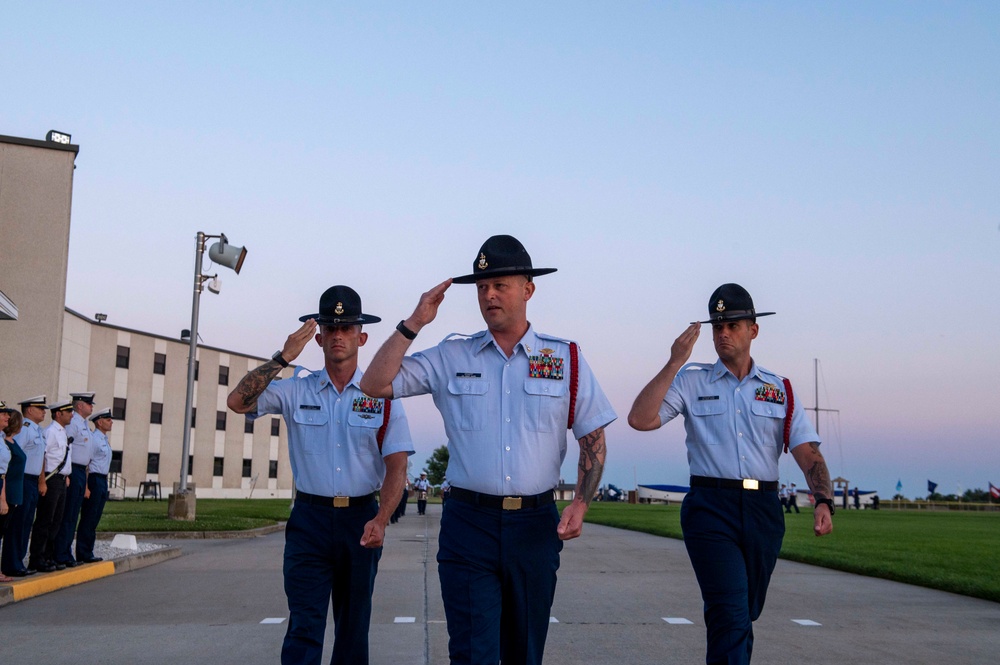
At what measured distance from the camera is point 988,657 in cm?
813

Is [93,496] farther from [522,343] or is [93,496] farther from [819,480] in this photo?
[522,343]

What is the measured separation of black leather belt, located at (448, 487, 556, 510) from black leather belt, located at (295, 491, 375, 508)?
3.96 ft

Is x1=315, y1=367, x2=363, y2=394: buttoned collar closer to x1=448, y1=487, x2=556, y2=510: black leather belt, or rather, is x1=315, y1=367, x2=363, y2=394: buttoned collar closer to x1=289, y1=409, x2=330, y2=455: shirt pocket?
x1=289, y1=409, x2=330, y2=455: shirt pocket

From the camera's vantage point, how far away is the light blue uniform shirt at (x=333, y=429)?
5.89 metres

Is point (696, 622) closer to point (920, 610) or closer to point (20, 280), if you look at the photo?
point (920, 610)

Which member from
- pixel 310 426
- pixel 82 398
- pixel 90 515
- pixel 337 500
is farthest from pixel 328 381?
pixel 90 515

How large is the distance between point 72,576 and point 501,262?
10477 mm

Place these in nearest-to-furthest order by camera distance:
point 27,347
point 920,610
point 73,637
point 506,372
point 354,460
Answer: point 506,372 → point 354,460 → point 73,637 → point 920,610 → point 27,347

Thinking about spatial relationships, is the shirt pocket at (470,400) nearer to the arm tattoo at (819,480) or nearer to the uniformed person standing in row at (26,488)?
the arm tattoo at (819,480)

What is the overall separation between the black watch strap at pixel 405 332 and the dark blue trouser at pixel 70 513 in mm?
10809

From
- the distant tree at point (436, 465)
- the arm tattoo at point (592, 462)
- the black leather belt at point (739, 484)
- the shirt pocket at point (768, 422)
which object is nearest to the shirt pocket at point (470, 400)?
the arm tattoo at point (592, 462)

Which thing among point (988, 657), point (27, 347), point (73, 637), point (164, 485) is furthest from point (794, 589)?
point (164, 485)

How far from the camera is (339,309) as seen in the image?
6.02 m

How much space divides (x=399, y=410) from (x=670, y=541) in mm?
19471
